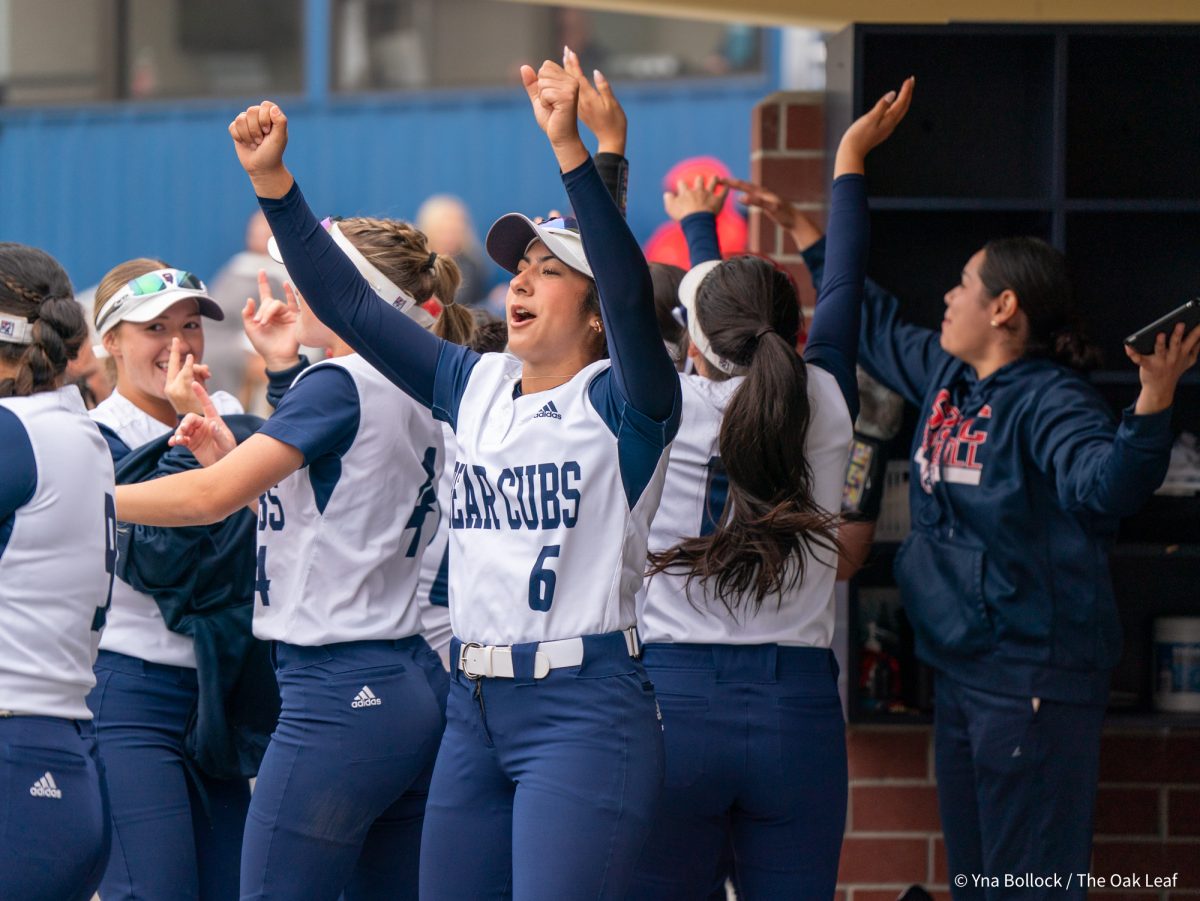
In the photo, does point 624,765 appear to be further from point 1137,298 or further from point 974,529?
point 1137,298

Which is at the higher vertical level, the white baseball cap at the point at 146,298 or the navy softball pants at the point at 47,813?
the white baseball cap at the point at 146,298

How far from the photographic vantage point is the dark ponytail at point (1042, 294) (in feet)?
12.4

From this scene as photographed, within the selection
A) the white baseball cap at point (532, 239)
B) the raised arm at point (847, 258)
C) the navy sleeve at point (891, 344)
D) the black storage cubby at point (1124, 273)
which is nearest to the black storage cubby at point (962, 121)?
the black storage cubby at point (1124, 273)

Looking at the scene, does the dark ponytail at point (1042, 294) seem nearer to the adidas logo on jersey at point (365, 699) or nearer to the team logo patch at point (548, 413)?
the team logo patch at point (548, 413)

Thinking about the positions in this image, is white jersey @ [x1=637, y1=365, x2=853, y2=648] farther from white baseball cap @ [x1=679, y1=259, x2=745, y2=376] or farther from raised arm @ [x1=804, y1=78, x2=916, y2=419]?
raised arm @ [x1=804, y1=78, x2=916, y2=419]

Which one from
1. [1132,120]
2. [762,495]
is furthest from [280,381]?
[1132,120]

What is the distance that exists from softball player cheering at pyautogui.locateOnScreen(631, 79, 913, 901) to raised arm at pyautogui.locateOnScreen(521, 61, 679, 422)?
550mm

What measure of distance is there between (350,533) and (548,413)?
643 mm

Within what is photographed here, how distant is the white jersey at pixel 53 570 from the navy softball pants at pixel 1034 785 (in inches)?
78.2

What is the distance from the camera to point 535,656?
260cm

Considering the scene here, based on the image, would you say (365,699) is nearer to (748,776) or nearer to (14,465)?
(748,776)

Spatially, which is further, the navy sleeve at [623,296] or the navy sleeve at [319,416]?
the navy sleeve at [319,416]

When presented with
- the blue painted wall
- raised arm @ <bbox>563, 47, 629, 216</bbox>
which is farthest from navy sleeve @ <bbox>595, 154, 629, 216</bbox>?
the blue painted wall

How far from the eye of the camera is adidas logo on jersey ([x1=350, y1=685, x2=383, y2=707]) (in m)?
3.12
